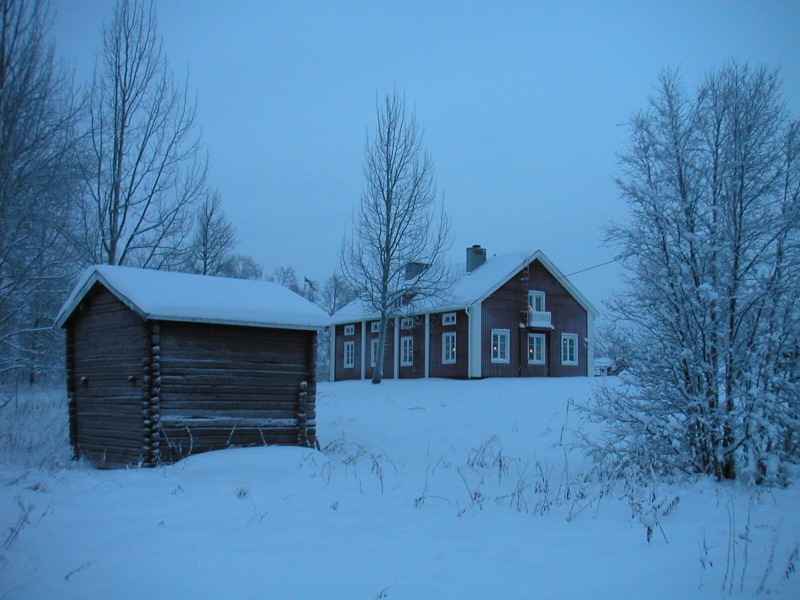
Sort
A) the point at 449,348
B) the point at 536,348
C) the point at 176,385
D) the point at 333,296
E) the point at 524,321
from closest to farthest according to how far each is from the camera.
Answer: the point at 176,385
the point at 449,348
the point at 524,321
the point at 536,348
the point at 333,296

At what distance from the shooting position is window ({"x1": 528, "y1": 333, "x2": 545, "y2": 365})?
32.5m

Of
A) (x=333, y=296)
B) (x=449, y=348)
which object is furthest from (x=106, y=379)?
(x=333, y=296)

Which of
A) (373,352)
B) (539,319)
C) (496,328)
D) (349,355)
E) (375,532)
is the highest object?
(539,319)

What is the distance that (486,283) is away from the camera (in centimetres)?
3177

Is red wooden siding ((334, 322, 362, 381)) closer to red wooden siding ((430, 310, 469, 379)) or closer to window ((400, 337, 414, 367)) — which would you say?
window ((400, 337, 414, 367))

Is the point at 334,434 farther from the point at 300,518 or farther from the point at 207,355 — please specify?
the point at 300,518

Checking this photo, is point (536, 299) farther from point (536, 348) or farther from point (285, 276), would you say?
point (285, 276)

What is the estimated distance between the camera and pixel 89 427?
1409 cm

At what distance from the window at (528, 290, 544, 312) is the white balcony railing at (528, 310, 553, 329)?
56 centimetres

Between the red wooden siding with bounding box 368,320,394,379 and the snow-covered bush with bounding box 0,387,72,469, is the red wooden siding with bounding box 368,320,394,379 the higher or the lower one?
the higher one

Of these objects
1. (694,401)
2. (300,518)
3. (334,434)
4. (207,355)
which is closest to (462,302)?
(334,434)

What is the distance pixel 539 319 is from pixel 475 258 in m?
5.90

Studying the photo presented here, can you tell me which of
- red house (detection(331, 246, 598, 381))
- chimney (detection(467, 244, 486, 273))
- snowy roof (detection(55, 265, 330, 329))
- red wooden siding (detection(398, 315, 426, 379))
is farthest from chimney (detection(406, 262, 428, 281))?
snowy roof (detection(55, 265, 330, 329))

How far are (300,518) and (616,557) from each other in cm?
368
